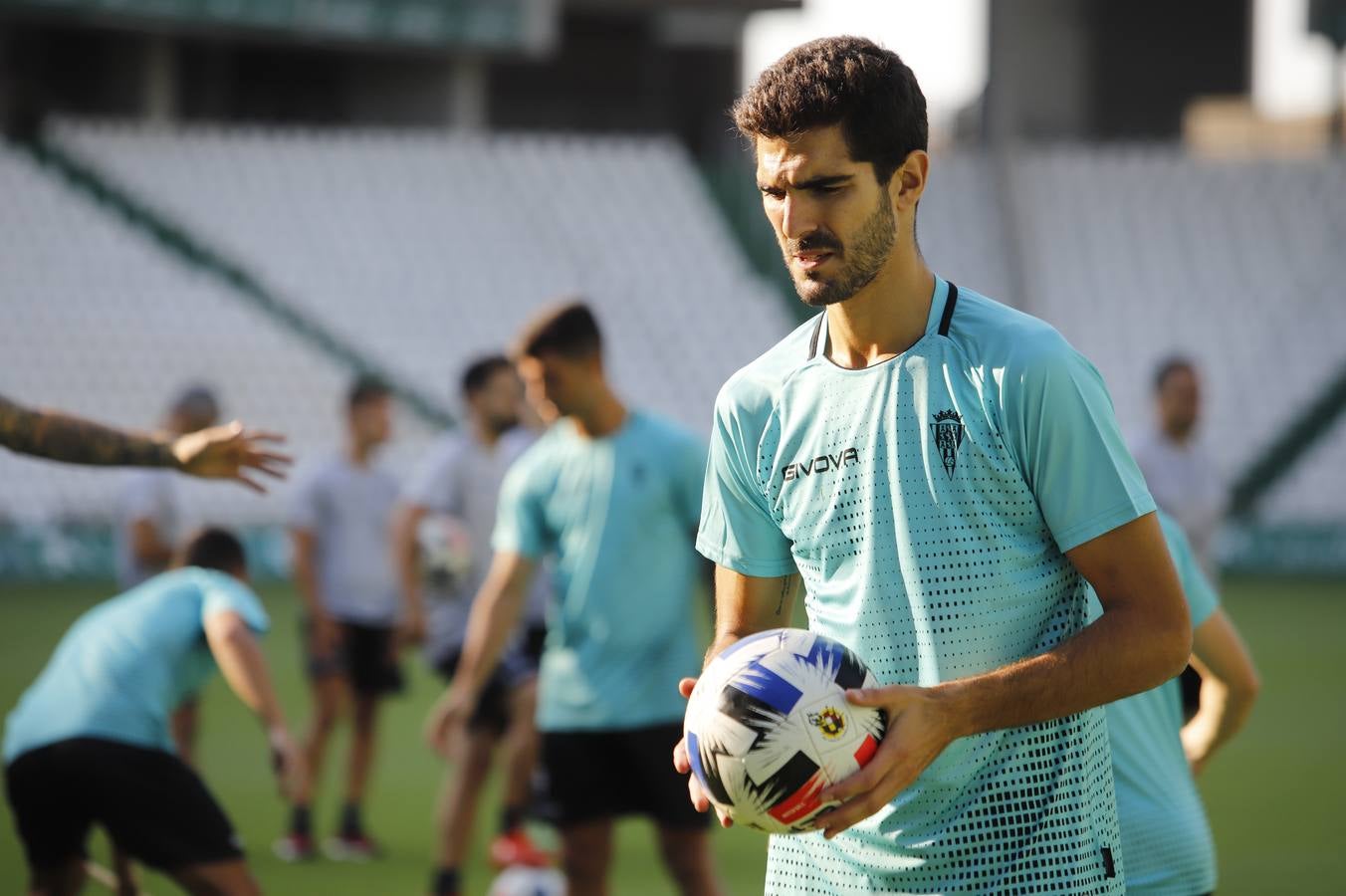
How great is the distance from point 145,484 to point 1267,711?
26.6 ft

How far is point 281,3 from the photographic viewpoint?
1093 inches

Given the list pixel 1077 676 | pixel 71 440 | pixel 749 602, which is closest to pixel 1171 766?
pixel 749 602

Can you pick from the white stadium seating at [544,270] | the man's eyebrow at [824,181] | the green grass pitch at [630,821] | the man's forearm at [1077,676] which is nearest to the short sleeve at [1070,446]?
the man's forearm at [1077,676]

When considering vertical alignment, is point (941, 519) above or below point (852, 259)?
below

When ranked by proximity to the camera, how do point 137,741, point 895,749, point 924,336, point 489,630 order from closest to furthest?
point 895,749, point 924,336, point 137,741, point 489,630

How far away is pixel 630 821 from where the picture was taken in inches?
381

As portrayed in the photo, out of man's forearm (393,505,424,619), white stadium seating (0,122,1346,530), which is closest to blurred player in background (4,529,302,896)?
man's forearm (393,505,424,619)

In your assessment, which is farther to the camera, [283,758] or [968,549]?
[283,758]

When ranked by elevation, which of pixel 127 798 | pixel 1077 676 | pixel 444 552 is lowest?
pixel 127 798

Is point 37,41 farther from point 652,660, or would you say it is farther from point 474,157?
point 652,660

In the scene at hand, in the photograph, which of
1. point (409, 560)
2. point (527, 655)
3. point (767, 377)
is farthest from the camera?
point (409, 560)

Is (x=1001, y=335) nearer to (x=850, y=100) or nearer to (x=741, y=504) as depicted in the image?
(x=850, y=100)

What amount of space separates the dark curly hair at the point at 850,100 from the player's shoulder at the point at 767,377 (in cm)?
43

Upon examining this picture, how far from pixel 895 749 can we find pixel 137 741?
3336 mm
